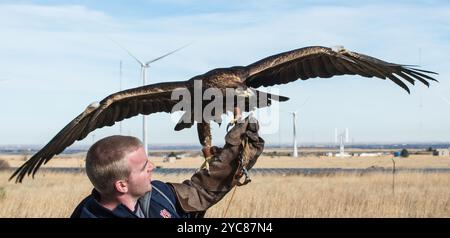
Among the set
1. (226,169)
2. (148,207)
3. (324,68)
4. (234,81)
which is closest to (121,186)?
(148,207)

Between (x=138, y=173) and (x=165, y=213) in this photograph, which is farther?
(x=165, y=213)

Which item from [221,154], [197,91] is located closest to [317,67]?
[197,91]

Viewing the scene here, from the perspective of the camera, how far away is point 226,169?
4.24 metres

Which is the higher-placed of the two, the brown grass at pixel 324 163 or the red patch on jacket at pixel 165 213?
the red patch on jacket at pixel 165 213

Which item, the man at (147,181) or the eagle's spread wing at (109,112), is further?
the eagle's spread wing at (109,112)

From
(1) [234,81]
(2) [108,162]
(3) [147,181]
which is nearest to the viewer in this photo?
(2) [108,162]

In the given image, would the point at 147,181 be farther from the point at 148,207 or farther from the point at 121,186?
the point at 148,207

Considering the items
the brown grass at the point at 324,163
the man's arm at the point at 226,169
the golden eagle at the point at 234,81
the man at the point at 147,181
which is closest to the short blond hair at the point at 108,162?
the man at the point at 147,181

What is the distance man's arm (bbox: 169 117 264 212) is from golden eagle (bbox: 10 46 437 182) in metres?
1.15

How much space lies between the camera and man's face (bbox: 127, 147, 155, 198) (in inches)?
136

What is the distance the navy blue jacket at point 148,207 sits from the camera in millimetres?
3488

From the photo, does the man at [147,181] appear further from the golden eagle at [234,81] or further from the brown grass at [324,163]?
the brown grass at [324,163]

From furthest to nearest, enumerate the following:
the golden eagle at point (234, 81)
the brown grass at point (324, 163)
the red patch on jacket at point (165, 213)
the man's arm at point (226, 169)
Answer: the brown grass at point (324, 163) < the golden eagle at point (234, 81) < the man's arm at point (226, 169) < the red patch on jacket at point (165, 213)

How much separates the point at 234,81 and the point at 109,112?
1.46 metres
